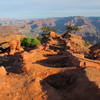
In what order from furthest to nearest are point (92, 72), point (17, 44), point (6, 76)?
1. point (17, 44)
2. point (6, 76)
3. point (92, 72)

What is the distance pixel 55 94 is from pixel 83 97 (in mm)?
2263

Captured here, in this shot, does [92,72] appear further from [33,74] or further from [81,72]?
[33,74]

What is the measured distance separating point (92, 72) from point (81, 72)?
0.96 metres

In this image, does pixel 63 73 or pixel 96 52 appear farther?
pixel 96 52

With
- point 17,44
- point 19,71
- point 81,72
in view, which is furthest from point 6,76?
point 17,44

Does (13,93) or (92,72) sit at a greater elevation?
(92,72)

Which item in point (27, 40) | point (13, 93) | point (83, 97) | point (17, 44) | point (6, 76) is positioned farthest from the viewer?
point (27, 40)

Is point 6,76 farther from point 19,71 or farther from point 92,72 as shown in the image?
point 92,72

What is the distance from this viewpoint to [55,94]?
1316cm

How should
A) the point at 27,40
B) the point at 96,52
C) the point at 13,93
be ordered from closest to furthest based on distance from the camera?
the point at 13,93 < the point at 96,52 < the point at 27,40

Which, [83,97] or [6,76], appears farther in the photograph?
[6,76]

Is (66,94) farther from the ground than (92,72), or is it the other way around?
(92,72)

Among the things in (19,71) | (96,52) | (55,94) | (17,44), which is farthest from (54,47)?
(55,94)

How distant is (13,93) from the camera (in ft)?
42.2
